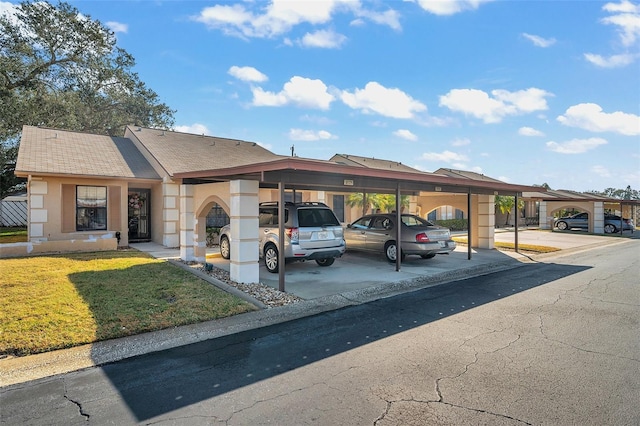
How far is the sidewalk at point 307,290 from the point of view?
4.73 meters

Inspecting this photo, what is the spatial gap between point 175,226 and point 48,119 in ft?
45.2

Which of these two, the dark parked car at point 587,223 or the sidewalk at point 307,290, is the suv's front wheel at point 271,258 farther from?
the dark parked car at point 587,223

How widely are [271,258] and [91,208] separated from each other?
9.28m

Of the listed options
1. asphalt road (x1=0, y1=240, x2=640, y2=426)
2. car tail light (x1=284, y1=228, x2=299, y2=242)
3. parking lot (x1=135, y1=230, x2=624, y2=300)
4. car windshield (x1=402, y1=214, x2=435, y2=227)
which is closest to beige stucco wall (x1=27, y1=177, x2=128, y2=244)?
parking lot (x1=135, y1=230, x2=624, y2=300)

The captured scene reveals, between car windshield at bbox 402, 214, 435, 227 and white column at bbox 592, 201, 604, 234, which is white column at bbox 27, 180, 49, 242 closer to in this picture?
car windshield at bbox 402, 214, 435, 227

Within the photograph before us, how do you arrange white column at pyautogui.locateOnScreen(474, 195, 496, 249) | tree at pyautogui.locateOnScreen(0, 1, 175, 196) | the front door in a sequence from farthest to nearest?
tree at pyautogui.locateOnScreen(0, 1, 175, 196)
the front door
white column at pyautogui.locateOnScreen(474, 195, 496, 249)

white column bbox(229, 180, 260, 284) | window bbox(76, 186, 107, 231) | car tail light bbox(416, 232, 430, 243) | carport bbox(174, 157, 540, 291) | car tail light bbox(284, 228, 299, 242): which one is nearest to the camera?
carport bbox(174, 157, 540, 291)

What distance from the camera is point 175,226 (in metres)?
15.5

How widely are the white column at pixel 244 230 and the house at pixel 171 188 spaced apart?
23 mm

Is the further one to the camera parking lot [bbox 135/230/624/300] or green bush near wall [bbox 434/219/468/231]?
green bush near wall [bbox 434/219/468/231]

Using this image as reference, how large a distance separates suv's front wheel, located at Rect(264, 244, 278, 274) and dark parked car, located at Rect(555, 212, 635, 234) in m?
28.4

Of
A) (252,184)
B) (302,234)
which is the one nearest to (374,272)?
(302,234)

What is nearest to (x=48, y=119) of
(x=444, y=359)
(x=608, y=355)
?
(x=444, y=359)

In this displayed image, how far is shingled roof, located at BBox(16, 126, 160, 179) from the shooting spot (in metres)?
13.2
